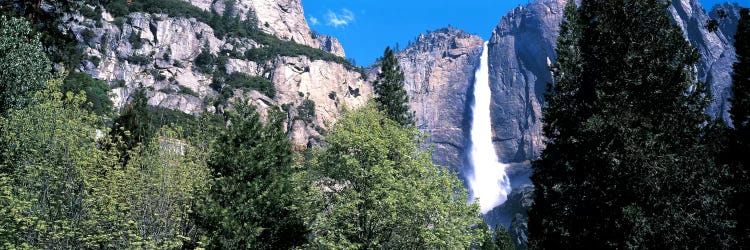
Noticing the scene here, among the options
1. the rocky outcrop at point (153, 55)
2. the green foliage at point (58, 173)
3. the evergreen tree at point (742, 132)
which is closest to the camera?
the green foliage at point (58, 173)

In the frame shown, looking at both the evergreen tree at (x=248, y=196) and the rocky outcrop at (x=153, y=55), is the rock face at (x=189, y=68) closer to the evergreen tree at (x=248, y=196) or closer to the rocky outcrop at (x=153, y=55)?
the rocky outcrop at (x=153, y=55)

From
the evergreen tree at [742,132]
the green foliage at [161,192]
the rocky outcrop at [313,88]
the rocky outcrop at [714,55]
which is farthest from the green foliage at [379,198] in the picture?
the rocky outcrop at [714,55]

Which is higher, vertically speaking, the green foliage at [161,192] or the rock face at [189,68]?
the rock face at [189,68]

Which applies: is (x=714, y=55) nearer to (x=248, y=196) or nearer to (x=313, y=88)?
(x=313, y=88)

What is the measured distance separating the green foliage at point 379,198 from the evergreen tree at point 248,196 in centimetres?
128

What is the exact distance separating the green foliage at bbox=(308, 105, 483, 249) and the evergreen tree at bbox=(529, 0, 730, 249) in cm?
434

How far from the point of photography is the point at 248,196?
17.7m

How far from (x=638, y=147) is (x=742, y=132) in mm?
12641

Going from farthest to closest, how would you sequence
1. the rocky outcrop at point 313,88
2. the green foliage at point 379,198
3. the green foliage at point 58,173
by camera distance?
the rocky outcrop at point 313,88 < the green foliage at point 379,198 < the green foliage at point 58,173

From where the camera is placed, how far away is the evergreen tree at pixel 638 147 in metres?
14.9

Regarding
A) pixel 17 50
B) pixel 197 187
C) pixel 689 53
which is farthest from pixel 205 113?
pixel 689 53

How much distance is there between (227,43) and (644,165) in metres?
154

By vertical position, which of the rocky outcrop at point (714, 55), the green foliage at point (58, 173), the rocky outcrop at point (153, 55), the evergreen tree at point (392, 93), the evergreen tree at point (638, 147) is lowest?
the green foliage at point (58, 173)

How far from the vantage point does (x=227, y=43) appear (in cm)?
15812
